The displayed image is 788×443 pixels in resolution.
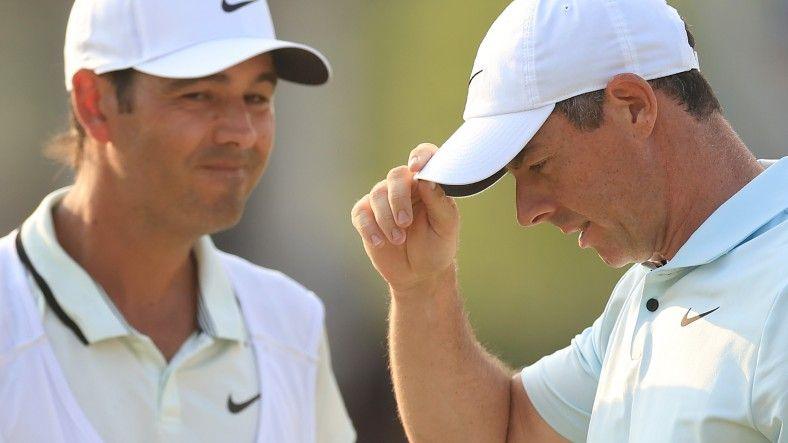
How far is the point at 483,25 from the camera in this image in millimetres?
6383

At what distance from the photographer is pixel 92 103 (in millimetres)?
3189

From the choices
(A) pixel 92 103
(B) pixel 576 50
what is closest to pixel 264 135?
(A) pixel 92 103

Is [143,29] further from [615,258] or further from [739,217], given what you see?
[739,217]

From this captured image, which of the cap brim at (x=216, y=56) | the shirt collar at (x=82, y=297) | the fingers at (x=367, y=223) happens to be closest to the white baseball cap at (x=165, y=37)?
the cap brim at (x=216, y=56)

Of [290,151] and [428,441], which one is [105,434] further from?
[290,151]

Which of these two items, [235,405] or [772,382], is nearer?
[772,382]

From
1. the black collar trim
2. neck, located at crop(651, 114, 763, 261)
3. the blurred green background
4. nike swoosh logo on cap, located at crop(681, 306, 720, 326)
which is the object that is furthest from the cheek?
the blurred green background

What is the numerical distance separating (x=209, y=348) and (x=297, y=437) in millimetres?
324

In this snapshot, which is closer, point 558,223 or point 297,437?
point 558,223

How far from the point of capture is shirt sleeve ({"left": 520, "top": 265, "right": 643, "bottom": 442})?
2564 millimetres

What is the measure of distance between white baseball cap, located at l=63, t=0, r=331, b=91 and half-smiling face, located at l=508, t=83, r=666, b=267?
3.28 feet

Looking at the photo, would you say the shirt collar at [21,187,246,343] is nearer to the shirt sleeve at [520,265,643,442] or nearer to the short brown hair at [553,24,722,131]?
the shirt sleeve at [520,265,643,442]

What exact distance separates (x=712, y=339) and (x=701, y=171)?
35 centimetres


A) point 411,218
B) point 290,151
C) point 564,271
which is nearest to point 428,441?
point 411,218
